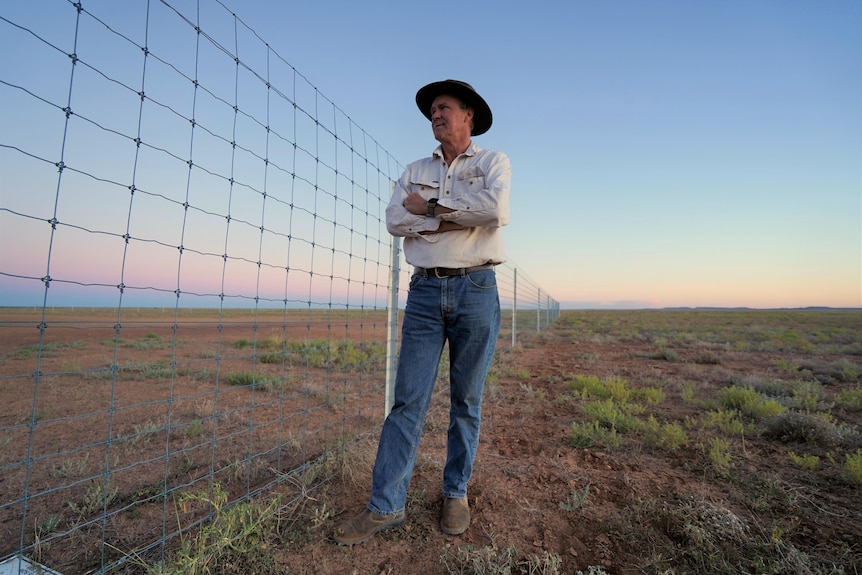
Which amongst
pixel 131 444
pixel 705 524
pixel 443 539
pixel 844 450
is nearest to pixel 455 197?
pixel 443 539

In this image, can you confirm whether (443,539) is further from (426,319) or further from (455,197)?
(455,197)

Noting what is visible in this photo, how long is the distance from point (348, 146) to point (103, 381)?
17.4ft

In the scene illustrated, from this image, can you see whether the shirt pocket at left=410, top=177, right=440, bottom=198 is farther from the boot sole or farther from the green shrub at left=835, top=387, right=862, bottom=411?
the green shrub at left=835, top=387, right=862, bottom=411

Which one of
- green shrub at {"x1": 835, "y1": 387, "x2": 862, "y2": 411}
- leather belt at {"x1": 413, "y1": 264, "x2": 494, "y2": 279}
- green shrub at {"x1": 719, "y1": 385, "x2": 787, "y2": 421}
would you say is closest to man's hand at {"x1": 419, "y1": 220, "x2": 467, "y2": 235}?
leather belt at {"x1": 413, "y1": 264, "x2": 494, "y2": 279}

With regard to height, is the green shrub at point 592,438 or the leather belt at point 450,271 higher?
the leather belt at point 450,271

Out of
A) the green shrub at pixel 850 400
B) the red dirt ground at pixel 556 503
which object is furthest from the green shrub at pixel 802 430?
the green shrub at pixel 850 400

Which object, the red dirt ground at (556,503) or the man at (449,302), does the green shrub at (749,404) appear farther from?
the man at (449,302)

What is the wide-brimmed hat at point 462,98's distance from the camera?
2.35 meters

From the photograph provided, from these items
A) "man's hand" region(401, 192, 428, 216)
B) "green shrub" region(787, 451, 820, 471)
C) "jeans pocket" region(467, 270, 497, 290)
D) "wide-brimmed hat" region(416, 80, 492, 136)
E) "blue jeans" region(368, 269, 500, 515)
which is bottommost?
"green shrub" region(787, 451, 820, 471)

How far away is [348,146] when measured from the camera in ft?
11.1

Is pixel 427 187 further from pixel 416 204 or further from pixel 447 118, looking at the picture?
pixel 447 118

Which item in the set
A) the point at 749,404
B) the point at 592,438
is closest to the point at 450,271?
the point at 592,438

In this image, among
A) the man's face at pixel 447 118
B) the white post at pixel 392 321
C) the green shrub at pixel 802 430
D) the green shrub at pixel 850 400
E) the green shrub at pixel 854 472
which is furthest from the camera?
the green shrub at pixel 850 400

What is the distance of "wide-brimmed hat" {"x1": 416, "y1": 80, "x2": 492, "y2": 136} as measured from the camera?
235 centimetres
